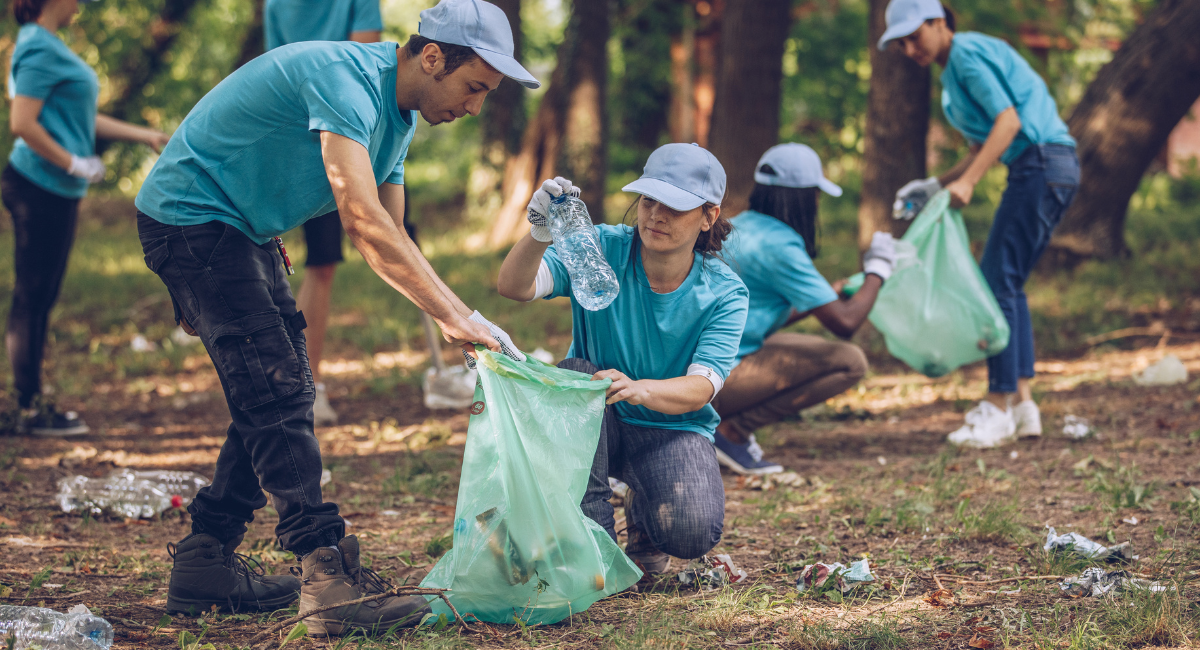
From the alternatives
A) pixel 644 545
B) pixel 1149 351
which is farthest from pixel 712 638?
pixel 1149 351

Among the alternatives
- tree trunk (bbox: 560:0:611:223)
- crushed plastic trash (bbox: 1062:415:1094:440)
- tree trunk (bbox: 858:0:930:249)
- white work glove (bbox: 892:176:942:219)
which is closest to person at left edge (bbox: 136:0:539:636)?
white work glove (bbox: 892:176:942:219)

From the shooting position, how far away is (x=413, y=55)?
2.25 m

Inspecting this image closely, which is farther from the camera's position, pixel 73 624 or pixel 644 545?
pixel 644 545

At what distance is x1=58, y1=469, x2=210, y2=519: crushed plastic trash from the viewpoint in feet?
10.8

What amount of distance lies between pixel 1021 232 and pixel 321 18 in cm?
310

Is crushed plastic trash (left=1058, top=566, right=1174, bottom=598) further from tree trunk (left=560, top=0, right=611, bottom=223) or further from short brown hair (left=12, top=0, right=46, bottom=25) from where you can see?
tree trunk (left=560, top=0, right=611, bottom=223)

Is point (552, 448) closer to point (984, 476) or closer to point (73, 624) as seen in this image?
point (73, 624)

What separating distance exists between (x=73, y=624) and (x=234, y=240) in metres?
0.94

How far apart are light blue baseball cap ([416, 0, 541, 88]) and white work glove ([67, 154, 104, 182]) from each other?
2.51 metres

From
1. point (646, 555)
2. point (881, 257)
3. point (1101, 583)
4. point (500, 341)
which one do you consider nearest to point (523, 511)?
point (500, 341)

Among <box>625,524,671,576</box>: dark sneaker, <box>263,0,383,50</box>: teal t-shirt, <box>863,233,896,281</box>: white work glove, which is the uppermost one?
A: <box>263,0,383,50</box>: teal t-shirt

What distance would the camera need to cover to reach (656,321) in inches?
103

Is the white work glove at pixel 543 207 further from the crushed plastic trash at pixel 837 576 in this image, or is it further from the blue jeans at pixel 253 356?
the crushed plastic trash at pixel 837 576

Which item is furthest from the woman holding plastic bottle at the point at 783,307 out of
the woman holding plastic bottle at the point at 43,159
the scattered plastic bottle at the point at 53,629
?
the woman holding plastic bottle at the point at 43,159
